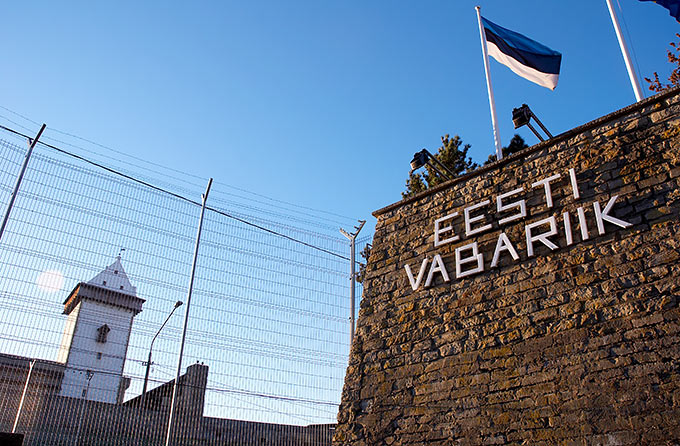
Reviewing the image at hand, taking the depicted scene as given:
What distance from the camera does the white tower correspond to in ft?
19.5

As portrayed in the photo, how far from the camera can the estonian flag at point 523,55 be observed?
6711mm

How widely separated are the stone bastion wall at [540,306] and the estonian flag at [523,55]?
5.77ft

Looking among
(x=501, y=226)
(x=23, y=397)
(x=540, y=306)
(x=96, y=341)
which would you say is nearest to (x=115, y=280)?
(x=96, y=341)

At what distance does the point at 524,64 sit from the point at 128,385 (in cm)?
622

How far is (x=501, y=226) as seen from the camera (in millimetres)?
5285

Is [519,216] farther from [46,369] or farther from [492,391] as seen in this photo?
[46,369]

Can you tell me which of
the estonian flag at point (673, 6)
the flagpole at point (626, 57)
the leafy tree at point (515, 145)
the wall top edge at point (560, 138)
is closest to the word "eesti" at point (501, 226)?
the wall top edge at point (560, 138)

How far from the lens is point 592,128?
517 cm

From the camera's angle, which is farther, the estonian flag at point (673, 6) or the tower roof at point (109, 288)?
the tower roof at point (109, 288)

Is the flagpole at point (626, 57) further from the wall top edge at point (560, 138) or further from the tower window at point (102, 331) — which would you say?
the tower window at point (102, 331)

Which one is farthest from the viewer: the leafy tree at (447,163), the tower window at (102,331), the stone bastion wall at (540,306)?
the leafy tree at (447,163)

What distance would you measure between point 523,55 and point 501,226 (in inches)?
114

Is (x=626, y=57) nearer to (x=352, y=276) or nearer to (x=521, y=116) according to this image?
(x=521, y=116)

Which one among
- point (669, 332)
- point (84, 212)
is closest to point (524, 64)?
point (669, 332)
